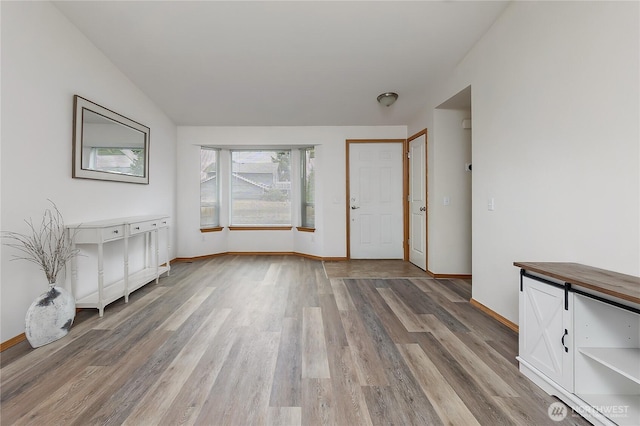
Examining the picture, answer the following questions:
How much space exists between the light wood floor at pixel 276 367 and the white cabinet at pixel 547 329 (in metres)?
0.15

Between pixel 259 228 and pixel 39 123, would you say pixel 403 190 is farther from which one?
pixel 39 123

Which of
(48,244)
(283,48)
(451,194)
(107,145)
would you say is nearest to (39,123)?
(107,145)

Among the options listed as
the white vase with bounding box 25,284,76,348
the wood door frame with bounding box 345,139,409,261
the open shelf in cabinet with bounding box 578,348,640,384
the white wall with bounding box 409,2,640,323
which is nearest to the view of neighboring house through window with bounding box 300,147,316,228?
the wood door frame with bounding box 345,139,409,261

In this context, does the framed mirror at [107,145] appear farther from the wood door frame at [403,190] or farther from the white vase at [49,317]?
the wood door frame at [403,190]

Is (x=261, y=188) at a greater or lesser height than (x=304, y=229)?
greater

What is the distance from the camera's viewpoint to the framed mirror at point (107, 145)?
271 centimetres

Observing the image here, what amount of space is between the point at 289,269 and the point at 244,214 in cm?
184

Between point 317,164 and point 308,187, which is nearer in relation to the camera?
point 317,164

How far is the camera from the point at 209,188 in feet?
17.2

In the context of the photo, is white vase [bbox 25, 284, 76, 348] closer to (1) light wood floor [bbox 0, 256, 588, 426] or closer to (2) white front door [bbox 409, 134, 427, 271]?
(1) light wood floor [bbox 0, 256, 588, 426]

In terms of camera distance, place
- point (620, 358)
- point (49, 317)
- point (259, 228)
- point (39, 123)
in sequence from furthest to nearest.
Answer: point (259, 228) → point (39, 123) → point (49, 317) → point (620, 358)

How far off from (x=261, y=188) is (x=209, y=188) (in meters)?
0.96

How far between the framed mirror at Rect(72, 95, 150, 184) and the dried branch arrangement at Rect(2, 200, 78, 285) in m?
0.50

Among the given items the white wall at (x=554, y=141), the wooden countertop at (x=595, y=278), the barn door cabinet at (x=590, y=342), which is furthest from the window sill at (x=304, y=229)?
the barn door cabinet at (x=590, y=342)
